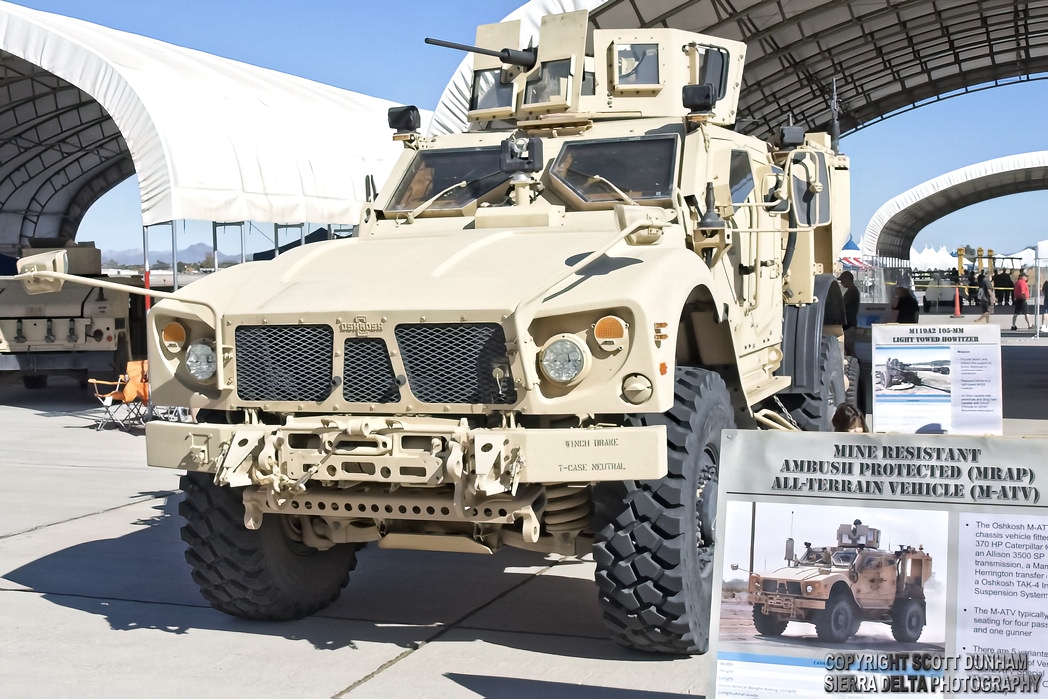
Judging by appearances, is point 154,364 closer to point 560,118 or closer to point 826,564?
point 560,118

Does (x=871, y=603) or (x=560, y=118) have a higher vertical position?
(x=560, y=118)

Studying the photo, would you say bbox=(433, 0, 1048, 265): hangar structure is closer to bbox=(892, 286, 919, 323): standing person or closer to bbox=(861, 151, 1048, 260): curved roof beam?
bbox=(892, 286, 919, 323): standing person

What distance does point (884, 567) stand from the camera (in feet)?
12.8

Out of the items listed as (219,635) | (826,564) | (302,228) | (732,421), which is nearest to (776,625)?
(826,564)

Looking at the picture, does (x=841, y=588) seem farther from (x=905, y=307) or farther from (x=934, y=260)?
(x=934, y=260)

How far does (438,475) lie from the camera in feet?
16.5

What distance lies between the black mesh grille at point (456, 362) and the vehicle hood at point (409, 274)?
104 millimetres

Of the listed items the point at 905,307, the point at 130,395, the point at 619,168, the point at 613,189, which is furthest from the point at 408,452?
the point at 905,307

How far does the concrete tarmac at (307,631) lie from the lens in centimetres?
530

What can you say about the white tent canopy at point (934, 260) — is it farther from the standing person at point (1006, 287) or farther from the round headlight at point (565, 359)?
the round headlight at point (565, 359)

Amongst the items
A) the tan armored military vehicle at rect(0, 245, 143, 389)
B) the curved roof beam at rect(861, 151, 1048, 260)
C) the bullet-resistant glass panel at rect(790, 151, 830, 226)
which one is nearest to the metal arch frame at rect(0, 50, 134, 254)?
the tan armored military vehicle at rect(0, 245, 143, 389)

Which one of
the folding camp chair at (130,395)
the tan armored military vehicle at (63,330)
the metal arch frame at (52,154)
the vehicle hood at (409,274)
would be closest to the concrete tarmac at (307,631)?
the vehicle hood at (409,274)

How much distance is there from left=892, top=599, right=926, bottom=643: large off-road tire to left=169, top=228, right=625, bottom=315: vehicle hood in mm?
1859

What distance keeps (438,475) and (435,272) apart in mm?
981
